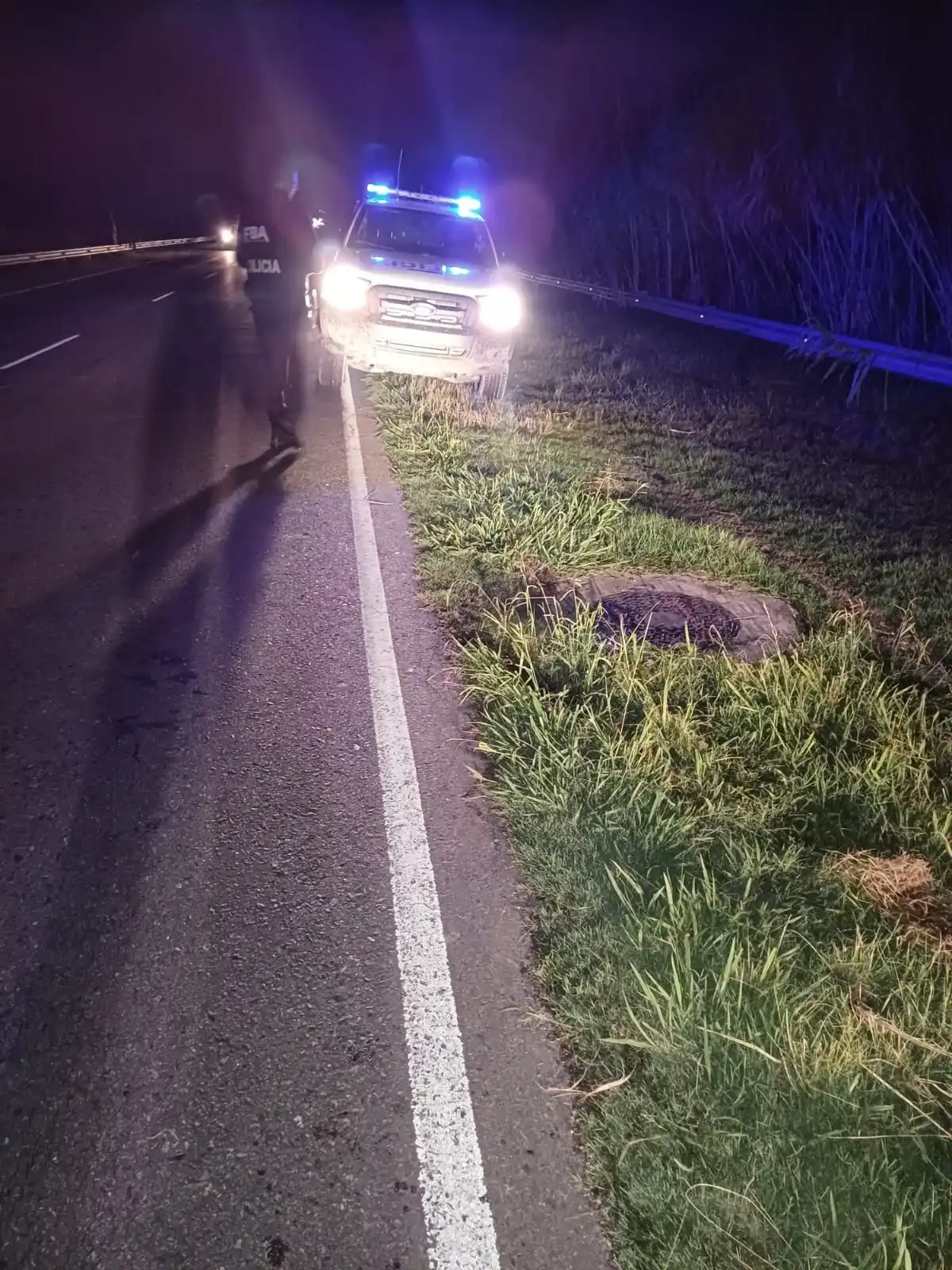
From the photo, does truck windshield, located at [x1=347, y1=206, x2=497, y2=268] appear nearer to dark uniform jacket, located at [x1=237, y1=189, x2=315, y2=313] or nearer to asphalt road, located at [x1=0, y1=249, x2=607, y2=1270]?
dark uniform jacket, located at [x1=237, y1=189, x2=315, y2=313]

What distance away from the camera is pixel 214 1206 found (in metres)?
2.09

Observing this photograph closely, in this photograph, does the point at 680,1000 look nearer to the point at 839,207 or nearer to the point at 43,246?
the point at 839,207

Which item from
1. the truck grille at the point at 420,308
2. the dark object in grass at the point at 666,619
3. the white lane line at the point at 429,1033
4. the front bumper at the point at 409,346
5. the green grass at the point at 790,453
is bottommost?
the white lane line at the point at 429,1033

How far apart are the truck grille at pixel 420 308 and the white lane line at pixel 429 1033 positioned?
496 centimetres

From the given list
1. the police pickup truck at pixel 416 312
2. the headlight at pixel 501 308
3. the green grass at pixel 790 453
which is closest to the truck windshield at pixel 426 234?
the police pickup truck at pixel 416 312

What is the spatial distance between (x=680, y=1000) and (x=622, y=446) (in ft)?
21.9

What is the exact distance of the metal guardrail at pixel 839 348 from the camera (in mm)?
9367

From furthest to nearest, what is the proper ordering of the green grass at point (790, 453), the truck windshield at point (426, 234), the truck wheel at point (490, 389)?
1. the truck wheel at point (490, 389)
2. the truck windshield at point (426, 234)
3. the green grass at point (790, 453)

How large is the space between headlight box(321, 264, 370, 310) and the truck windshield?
3.53ft

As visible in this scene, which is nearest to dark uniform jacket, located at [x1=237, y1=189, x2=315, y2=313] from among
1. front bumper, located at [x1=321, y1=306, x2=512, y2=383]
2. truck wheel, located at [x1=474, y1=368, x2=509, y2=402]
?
front bumper, located at [x1=321, y1=306, x2=512, y2=383]

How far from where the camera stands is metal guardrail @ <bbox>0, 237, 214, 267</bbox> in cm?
2565

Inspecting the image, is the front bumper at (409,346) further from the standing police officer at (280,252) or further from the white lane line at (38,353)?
the white lane line at (38,353)

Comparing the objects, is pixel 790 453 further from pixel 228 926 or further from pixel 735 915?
pixel 228 926

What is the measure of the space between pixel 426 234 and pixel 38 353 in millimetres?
5620
